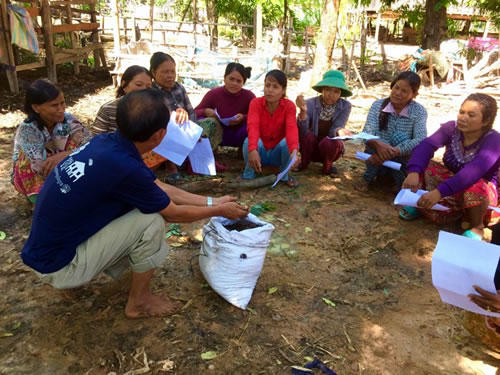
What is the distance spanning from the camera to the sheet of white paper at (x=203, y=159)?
3.63 meters

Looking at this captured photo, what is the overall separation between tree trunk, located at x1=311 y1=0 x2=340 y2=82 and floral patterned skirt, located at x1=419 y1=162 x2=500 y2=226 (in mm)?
5794

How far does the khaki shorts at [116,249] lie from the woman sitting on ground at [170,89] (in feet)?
5.61

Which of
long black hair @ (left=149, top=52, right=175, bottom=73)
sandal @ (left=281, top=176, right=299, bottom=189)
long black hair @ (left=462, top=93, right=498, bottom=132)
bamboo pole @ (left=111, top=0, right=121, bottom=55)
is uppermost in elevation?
bamboo pole @ (left=111, top=0, right=121, bottom=55)

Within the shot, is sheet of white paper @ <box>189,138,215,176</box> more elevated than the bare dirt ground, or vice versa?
sheet of white paper @ <box>189,138,215,176</box>

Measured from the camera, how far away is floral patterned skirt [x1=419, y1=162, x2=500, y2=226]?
2.97 meters

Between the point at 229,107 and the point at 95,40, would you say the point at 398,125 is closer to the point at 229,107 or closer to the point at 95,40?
the point at 229,107

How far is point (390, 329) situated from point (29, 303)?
6.92ft

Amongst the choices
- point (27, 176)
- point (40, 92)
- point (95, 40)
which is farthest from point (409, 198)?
Answer: point (95, 40)

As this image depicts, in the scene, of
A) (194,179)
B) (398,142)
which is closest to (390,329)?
(398,142)

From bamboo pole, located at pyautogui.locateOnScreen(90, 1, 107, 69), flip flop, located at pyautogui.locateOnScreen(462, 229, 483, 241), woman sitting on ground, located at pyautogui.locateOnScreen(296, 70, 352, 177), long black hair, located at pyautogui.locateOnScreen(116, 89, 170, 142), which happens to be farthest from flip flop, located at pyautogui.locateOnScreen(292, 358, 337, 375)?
bamboo pole, located at pyautogui.locateOnScreen(90, 1, 107, 69)

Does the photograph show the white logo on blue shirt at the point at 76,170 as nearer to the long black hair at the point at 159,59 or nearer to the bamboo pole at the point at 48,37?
the long black hair at the point at 159,59

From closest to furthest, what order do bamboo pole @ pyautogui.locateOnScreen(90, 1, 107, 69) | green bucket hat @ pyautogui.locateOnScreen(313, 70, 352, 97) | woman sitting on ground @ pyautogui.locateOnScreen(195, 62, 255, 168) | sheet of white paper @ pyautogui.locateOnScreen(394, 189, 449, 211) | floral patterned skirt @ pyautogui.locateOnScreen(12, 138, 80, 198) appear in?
sheet of white paper @ pyautogui.locateOnScreen(394, 189, 449, 211) < floral patterned skirt @ pyautogui.locateOnScreen(12, 138, 80, 198) < green bucket hat @ pyautogui.locateOnScreen(313, 70, 352, 97) < woman sitting on ground @ pyautogui.locateOnScreen(195, 62, 255, 168) < bamboo pole @ pyautogui.locateOnScreen(90, 1, 107, 69)

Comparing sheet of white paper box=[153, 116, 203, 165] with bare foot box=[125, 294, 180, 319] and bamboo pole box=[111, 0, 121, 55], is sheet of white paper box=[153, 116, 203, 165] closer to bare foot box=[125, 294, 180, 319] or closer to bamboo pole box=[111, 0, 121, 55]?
bare foot box=[125, 294, 180, 319]

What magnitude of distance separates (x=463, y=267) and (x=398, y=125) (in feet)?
7.60
